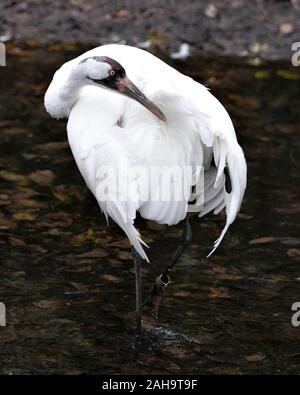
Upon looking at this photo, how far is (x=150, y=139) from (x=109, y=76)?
48cm

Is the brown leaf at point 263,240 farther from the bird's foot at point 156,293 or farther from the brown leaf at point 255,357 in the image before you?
the brown leaf at point 255,357

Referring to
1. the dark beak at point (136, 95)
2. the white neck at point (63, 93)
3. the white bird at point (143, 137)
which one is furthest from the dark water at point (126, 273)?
the dark beak at point (136, 95)

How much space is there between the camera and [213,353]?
627cm

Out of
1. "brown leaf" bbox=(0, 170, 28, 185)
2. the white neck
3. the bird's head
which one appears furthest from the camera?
"brown leaf" bbox=(0, 170, 28, 185)

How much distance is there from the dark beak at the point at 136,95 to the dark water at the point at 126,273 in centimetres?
142

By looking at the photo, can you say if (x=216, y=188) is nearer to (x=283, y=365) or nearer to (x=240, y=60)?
(x=283, y=365)

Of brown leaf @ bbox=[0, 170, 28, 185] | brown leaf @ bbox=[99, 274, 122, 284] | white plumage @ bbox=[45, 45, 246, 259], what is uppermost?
white plumage @ bbox=[45, 45, 246, 259]

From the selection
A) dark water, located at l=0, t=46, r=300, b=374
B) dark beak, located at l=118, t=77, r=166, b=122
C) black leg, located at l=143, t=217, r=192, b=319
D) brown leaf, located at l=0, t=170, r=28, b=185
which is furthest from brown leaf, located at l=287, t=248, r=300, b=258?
brown leaf, located at l=0, t=170, r=28, b=185

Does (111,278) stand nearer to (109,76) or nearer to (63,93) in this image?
(63,93)

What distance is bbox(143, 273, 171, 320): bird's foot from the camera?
668 centimetres

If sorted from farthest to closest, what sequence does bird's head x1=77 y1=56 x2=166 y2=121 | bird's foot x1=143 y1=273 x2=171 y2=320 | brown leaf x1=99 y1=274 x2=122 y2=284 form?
brown leaf x1=99 y1=274 x2=122 y2=284 < bird's foot x1=143 y1=273 x2=171 y2=320 < bird's head x1=77 y1=56 x2=166 y2=121

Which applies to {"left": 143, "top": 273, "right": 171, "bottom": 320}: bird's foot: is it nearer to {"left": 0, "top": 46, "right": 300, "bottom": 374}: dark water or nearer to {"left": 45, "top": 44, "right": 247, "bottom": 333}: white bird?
{"left": 0, "top": 46, "right": 300, "bottom": 374}: dark water

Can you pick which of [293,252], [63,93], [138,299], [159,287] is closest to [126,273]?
[159,287]

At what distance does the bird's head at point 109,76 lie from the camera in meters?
5.97
